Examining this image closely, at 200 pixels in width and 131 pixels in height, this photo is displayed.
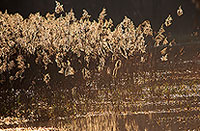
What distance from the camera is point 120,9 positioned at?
16016 mm

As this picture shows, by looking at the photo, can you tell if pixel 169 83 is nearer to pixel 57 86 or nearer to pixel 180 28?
pixel 57 86

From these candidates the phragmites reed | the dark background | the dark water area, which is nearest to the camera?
the dark water area

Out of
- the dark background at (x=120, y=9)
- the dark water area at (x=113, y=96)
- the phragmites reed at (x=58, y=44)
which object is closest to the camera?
the dark water area at (x=113, y=96)

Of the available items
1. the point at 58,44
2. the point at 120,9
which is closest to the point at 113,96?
the point at 58,44

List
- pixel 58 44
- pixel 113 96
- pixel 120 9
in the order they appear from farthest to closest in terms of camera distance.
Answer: pixel 120 9 → pixel 58 44 → pixel 113 96

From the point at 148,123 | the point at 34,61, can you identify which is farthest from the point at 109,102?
the point at 34,61

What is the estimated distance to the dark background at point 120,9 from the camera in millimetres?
15367

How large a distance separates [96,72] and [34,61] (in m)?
1.44

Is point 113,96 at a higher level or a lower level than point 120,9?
lower

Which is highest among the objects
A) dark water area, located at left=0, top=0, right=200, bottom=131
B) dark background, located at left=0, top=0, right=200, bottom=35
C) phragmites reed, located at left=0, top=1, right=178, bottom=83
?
dark background, located at left=0, top=0, right=200, bottom=35

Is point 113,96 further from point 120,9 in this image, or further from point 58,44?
point 120,9

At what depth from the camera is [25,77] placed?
352 inches

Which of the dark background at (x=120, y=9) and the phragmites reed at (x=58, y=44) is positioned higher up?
the dark background at (x=120, y=9)

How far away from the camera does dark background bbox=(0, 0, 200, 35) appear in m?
15.4
